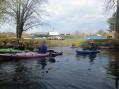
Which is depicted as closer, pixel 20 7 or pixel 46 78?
pixel 46 78

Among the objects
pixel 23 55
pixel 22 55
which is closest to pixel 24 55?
pixel 23 55

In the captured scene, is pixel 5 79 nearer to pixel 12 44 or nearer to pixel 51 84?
pixel 51 84

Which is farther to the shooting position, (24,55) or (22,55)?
(24,55)

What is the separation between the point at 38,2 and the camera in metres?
57.2

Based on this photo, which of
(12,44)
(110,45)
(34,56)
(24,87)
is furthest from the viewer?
(110,45)

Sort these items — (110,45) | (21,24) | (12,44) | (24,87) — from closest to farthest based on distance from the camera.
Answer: (24,87)
(12,44)
(110,45)
(21,24)

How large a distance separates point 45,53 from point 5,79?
16.4 meters

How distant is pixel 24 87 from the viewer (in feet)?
53.7

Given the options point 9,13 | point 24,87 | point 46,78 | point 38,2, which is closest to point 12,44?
point 9,13

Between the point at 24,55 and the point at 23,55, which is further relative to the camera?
the point at 24,55

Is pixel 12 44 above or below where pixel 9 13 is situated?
below

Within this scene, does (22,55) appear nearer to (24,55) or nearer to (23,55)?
(23,55)

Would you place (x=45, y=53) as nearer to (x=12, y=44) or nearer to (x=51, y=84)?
(x=12, y=44)

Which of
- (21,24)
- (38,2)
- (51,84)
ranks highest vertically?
(38,2)
